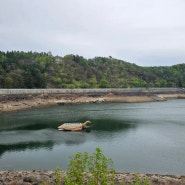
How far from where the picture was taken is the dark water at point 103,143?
3616 cm

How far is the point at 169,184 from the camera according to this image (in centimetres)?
2747

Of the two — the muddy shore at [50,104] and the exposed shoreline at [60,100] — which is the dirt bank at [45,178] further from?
the exposed shoreline at [60,100]

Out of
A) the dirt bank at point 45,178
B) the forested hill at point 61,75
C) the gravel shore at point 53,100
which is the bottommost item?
the dirt bank at point 45,178

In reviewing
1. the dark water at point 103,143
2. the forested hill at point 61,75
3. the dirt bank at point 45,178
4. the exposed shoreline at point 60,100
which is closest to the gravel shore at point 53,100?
the exposed shoreline at point 60,100

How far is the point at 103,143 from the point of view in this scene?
4716cm

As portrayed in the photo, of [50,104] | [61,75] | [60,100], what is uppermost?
[61,75]

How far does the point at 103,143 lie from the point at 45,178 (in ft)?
64.8

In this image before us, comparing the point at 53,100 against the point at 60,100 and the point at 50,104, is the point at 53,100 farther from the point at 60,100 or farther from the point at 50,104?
the point at 50,104

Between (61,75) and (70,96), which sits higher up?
(61,75)

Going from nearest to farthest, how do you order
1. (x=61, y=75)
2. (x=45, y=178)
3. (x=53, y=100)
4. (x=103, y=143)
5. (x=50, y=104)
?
1. (x=45, y=178)
2. (x=103, y=143)
3. (x=50, y=104)
4. (x=53, y=100)
5. (x=61, y=75)

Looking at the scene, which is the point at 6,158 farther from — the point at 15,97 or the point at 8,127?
the point at 15,97

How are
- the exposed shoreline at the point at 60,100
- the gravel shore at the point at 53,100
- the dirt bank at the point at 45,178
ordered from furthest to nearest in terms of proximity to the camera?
1. the exposed shoreline at the point at 60,100
2. the gravel shore at the point at 53,100
3. the dirt bank at the point at 45,178

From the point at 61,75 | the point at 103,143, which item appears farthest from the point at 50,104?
the point at 103,143

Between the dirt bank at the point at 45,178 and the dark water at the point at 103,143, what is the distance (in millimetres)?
4156
